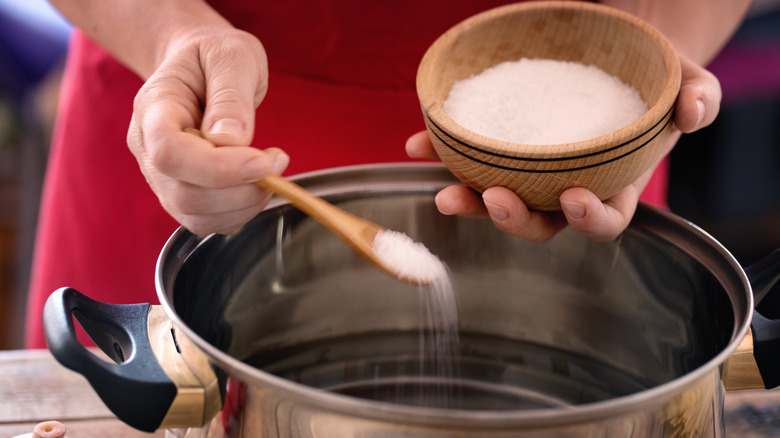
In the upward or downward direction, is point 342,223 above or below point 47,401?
above

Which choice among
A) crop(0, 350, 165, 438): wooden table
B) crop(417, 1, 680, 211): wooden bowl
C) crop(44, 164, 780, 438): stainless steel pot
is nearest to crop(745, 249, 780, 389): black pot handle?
crop(44, 164, 780, 438): stainless steel pot

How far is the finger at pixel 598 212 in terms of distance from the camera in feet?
1.61

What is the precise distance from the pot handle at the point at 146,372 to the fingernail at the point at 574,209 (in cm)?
26

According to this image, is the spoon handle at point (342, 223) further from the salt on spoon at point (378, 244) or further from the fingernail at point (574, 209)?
the fingernail at point (574, 209)

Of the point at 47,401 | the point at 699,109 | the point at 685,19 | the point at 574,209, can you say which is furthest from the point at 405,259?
the point at 685,19

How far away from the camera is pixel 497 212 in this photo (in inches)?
20.1

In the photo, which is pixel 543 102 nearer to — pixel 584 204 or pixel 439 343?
pixel 584 204

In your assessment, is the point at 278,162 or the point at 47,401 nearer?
the point at 278,162

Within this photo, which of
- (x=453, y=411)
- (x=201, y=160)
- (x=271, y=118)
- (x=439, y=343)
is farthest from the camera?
(x=271, y=118)

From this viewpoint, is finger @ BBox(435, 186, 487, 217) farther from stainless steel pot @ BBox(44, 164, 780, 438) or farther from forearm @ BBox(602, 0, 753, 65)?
forearm @ BBox(602, 0, 753, 65)

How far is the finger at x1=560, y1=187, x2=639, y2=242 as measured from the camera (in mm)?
491

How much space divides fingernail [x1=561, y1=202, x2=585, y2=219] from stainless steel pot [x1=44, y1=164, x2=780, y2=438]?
0.11m

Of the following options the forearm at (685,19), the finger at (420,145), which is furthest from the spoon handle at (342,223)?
the forearm at (685,19)

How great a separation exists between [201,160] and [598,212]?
27 cm
